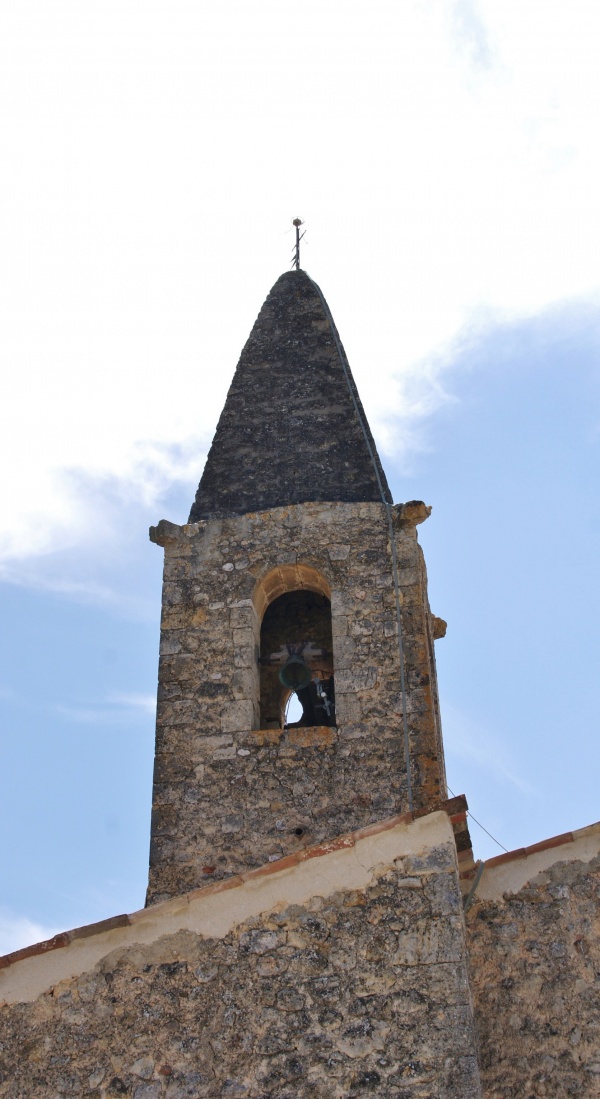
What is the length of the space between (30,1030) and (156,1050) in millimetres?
616

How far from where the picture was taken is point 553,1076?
5.36 metres

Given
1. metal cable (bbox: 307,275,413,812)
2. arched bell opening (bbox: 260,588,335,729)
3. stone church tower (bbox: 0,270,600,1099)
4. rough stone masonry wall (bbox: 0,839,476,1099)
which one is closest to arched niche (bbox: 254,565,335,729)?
arched bell opening (bbox: 260,588,335,729)

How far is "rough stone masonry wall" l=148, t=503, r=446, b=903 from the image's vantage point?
26.0 feet

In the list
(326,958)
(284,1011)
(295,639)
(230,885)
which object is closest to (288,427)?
(295,639)

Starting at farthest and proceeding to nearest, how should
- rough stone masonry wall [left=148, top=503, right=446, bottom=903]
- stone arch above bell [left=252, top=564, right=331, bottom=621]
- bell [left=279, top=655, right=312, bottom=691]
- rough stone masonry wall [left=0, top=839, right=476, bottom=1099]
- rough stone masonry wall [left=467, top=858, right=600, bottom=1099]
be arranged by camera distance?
1. stone arch above bell [left=252, top=564, right=331, bottom=621]
2. bell [left=279, top=655, right=312, bottom=691]
3. rough stone masonry wall [left=148, top=503, right=446, bottom=903]
4. rough stone masonry wall [left=467, top=858, right=600, bottom=1099]
5. rough stone masonry wall [left=0, top=839, right=476, bottom=1099]

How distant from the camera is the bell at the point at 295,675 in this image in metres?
8.86

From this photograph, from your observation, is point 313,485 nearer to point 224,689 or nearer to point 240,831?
point 224,689

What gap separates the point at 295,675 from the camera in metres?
8.91

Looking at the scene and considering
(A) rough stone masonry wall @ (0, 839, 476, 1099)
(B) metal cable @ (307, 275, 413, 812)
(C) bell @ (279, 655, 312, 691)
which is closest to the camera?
(A) rough stone masonry wall @ (0, 839, 476, 1099)

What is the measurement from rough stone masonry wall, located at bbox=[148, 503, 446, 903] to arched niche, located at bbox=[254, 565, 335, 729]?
0.17 ft

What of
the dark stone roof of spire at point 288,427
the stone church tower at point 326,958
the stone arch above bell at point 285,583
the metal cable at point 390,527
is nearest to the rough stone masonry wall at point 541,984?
the stone church tower at point 326,958

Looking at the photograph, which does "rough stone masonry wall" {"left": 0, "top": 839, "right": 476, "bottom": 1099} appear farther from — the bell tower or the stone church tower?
the bell tower

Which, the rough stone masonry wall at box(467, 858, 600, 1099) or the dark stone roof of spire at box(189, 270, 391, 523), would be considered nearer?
the rough stone masonry wall at box(467, 858, 600, 1099)

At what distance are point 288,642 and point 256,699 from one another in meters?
0.91
